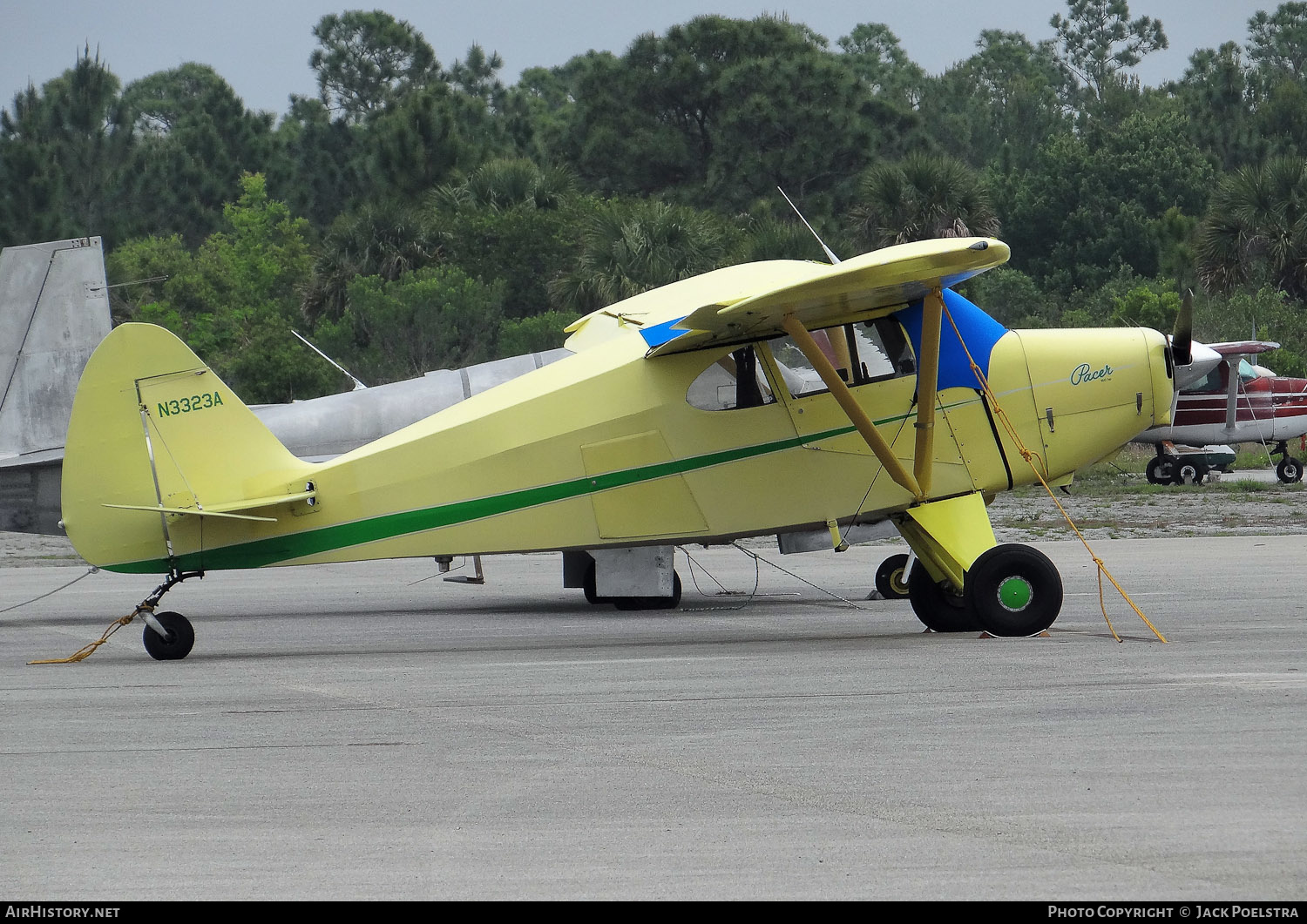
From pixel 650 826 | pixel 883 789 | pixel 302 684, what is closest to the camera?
pixel 650 826

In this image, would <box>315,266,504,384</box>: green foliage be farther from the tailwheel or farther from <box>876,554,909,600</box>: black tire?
<box>876,554,909,600</box>: black tire

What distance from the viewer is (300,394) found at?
1484 inches

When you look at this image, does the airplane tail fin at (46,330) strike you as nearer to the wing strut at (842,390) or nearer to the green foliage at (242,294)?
the wing strut at (842,390)

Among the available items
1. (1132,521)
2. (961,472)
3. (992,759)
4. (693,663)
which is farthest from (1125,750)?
(1132,521)

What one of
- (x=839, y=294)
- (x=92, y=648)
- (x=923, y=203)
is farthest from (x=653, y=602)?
(x=923, y=203)

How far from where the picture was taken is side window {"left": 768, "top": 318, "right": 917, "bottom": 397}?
11.0 m

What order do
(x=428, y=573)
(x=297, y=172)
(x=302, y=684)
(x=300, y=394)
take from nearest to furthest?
(x=302, y=684), (x=428, y=573), (x=300, y=394), (x=297, y=172)

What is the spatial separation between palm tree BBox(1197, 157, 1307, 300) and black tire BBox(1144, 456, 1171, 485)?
1138cm

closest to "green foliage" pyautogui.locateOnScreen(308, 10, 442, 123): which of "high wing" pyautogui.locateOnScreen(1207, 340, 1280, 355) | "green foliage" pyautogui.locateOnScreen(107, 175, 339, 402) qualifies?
"green foliage" pyautogui.locateOnScreen(107, 175, 339, 402)

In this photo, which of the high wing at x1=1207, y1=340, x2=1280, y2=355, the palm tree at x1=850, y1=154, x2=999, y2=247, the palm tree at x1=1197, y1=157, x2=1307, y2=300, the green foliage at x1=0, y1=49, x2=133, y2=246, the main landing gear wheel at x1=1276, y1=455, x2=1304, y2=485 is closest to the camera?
the high wing at x1=1207, y1=340, x2=1280, y2=355

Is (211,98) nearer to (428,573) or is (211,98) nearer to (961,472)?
(428,573)

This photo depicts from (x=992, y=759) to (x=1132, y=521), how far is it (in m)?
16.4

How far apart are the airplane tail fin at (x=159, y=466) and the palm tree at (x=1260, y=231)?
107 ft

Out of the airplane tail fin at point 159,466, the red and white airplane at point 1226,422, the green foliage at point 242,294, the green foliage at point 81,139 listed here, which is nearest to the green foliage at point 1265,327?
the red and white airplane at point 1226,422
